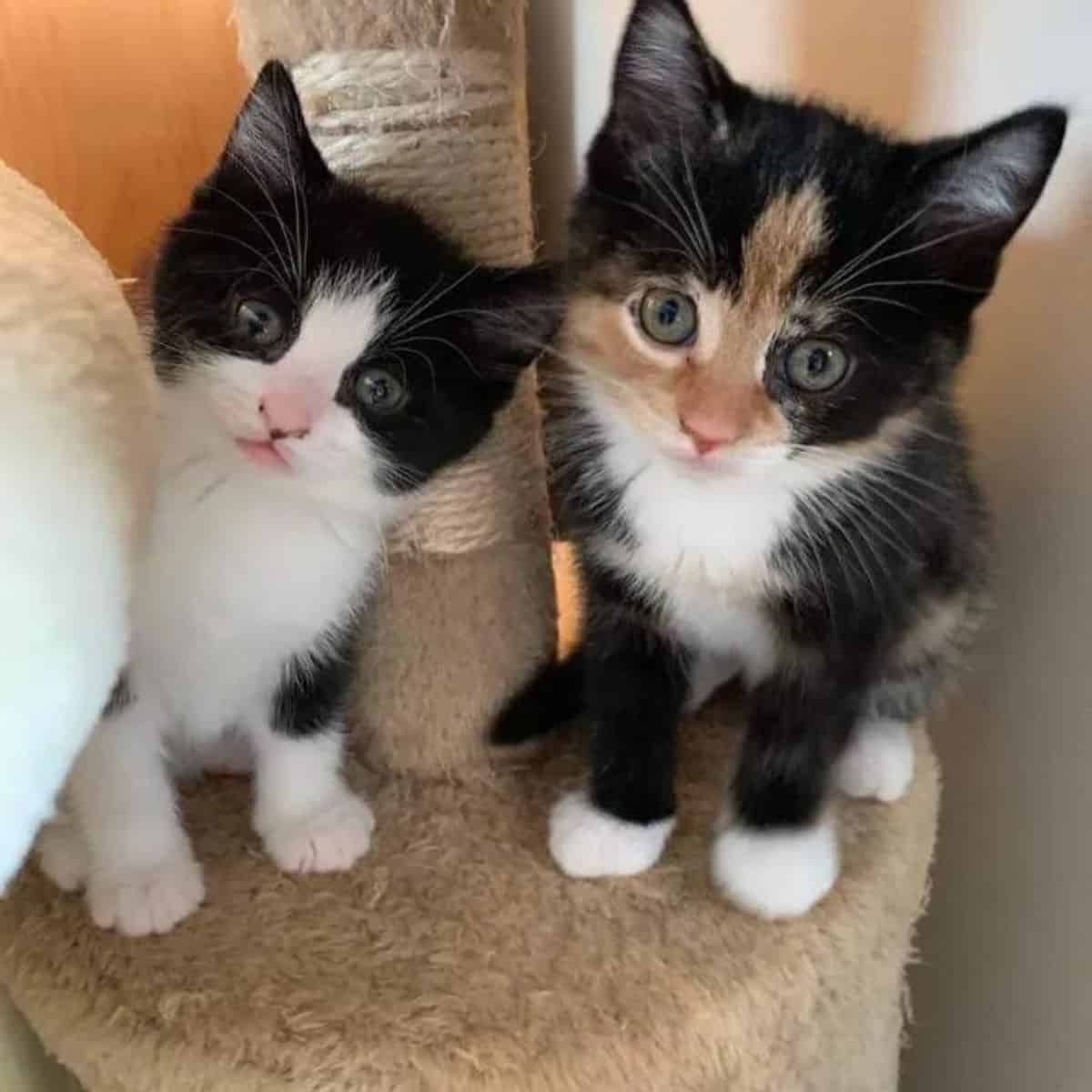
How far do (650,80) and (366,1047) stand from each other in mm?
571

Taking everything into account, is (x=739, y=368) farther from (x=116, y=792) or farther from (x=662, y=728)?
(x=116, y=792)

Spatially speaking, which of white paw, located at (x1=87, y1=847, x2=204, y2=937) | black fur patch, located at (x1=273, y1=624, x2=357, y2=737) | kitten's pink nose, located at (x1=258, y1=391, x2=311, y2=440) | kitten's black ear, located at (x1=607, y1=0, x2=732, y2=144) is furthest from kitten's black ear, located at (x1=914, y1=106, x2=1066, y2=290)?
white paw, located at (x1=87, y1=847, x2=204, y2=937)

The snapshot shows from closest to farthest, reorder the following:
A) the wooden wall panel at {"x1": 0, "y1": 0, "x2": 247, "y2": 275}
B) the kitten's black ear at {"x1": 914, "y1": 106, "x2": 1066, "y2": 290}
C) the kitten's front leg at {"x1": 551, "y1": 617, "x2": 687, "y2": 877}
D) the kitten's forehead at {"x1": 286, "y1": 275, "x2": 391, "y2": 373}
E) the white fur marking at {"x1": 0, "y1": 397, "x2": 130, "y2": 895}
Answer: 1. the white fur marking at {"x1": 0, "y1": 397, "x2": 130, "y2": 895}
2. the kitten's black ear at {"x1": 914, "y1": 106, "x2": 1066, "y2": 290}
3. the kitten's forehead at {"x1": 286, "y1": 275, "x2": 391, "y2": 373}
4. the kitten's front leg at {"x1": 551, "y1": 617, "x2": 687, "y2": 877}
5. the wooden wall panel at {"x1": 0, "y1": 0, "x2": 247, "y2": 275}

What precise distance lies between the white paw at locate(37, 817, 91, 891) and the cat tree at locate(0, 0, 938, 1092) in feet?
0.04

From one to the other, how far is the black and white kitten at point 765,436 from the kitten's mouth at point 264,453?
0.62 feet

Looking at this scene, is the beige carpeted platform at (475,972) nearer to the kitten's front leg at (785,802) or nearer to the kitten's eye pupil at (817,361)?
the kitten's front leg at (785,802)

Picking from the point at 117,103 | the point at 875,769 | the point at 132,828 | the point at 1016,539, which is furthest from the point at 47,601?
the point at 117,103

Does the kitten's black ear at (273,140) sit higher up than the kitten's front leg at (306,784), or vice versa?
the kitten's black ear at (273,140)

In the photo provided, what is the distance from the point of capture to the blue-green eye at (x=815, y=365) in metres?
0.73

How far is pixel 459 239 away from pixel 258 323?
0.61 feet

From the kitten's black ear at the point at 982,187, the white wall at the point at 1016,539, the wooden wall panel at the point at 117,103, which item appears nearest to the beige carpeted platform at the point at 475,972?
the white wall at the point at 1016,539

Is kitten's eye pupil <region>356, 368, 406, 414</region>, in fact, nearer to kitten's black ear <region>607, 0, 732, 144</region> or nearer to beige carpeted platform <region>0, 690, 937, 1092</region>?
kitten's black ear <region>607, 0, 732, 144</region>

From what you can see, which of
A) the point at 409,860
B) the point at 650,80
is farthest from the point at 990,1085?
the point at 650,80

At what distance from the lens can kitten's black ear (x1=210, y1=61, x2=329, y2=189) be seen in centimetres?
79
